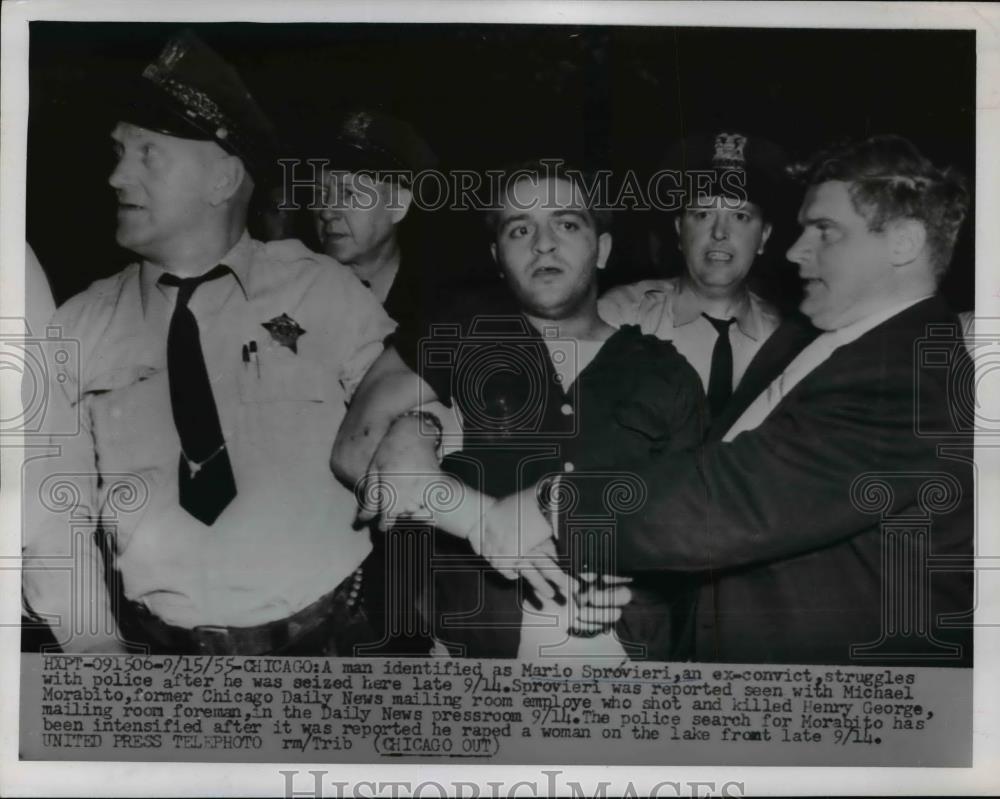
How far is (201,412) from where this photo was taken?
8.84 feet

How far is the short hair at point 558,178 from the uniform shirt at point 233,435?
1.67 ft

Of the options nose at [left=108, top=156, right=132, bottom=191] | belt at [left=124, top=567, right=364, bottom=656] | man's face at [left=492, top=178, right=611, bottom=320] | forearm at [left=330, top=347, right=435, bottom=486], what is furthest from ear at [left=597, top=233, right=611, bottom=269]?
nose at [left=108, top=156, right=132, bottom=191]

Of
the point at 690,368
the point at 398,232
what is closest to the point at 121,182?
the point at 398,232

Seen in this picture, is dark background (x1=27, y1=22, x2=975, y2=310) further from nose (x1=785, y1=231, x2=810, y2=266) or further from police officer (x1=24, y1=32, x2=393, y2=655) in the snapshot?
police officer (x1=24, y1=32, x2=393, y2=655)

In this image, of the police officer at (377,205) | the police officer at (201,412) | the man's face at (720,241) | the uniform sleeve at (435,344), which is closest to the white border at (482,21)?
the police officer at (201,412)

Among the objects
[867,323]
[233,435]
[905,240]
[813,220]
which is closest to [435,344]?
[233,435]

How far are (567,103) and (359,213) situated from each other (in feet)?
2.53

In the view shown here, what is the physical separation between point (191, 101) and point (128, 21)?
1.15 feet

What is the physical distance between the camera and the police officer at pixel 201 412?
268 cm

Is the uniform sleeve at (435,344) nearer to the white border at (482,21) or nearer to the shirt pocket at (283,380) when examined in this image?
the shirt pocket at (283,380)

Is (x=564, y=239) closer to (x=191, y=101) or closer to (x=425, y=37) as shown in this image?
(x=425, y=37)

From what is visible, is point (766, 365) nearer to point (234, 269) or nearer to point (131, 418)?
point (234, 269)

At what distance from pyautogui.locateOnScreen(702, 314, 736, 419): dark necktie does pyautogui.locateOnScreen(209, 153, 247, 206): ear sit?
63.0 inches

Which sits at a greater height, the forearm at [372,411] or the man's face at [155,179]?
the man's face at [155,179]
